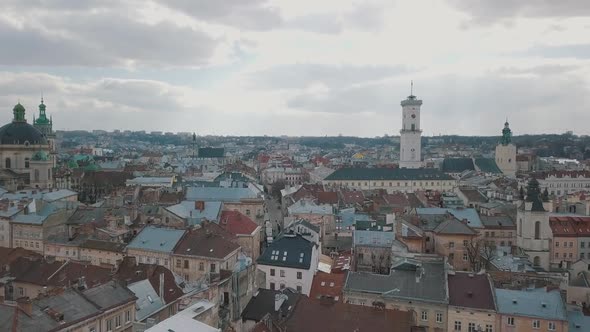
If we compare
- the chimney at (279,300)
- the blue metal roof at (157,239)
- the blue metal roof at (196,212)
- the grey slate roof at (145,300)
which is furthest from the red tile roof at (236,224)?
the grey slate roof at (145,300)

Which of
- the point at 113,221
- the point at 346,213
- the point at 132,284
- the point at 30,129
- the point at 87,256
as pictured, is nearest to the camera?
the point at 132,284

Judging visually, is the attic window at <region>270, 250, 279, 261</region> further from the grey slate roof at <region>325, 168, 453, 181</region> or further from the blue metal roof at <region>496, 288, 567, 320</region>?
the grey slate roof at <region>325, 168, 453, 181</region>

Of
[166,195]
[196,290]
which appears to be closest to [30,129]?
[166,195]

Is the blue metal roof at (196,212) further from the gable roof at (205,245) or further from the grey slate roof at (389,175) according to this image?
the grey slate roof at (389,175)

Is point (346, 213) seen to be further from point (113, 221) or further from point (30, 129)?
point (30, 129)

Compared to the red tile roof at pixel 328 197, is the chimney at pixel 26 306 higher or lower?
higher

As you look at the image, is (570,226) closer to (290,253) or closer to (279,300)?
(290,253)
